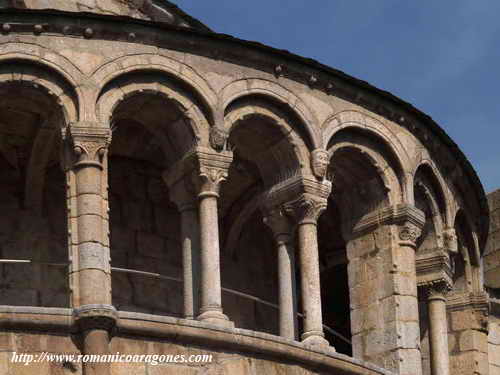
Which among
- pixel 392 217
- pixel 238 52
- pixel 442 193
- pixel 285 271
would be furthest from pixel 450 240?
pixel 238 52

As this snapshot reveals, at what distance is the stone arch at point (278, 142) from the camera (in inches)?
1076

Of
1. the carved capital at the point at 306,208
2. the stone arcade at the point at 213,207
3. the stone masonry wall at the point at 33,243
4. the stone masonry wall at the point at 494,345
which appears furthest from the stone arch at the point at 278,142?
the stone masonry wall at the point at 494,345

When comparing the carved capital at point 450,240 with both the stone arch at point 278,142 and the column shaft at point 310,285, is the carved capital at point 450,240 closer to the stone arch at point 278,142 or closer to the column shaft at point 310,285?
the column shaft at point 310,285

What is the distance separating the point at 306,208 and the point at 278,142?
843 millimetres

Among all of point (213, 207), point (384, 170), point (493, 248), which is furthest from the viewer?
point (493, 248)

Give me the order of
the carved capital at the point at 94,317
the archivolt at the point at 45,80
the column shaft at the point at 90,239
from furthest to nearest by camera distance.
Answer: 1. the archivolt at the point at 45,80
2. the column shaft at the point at 90,239
3. the carved capital at the point at 94,317

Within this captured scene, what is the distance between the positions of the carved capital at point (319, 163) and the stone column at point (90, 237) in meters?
2.60

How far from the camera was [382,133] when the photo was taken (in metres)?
A: 28.5

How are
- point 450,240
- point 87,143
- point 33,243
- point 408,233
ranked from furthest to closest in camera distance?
point 450,240
point 408,233
point 33,243
point 87,143

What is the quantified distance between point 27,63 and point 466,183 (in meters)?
6.41

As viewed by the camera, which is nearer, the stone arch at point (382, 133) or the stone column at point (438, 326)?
the stone arch at point (382, 133)

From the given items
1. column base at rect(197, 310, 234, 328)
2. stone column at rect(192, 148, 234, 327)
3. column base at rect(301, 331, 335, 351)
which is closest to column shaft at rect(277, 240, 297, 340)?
column base at rect(301, 331, 335, 351)

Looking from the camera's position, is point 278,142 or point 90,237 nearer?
point 90,237

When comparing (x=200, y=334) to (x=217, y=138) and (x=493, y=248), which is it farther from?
(x=493, y=248)
